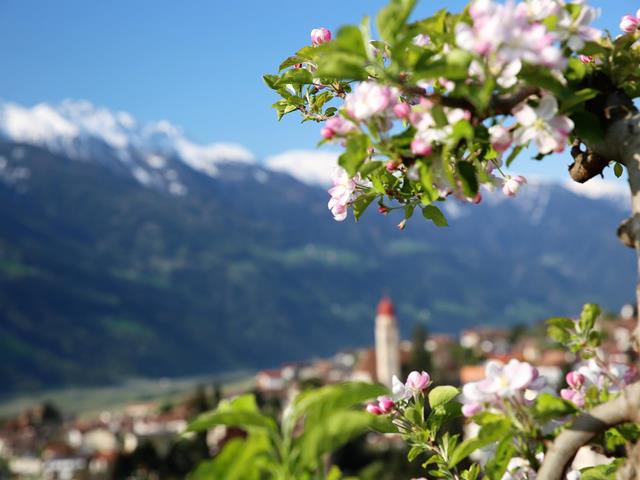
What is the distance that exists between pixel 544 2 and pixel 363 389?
104 cm

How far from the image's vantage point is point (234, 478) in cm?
136

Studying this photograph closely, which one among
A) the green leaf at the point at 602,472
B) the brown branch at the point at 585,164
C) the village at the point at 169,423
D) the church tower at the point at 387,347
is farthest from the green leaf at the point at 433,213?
the church tower at the point at 387,347

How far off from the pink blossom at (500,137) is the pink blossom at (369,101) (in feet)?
0.93

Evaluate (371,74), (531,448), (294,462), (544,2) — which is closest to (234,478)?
(294,462)

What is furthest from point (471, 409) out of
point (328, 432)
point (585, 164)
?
point (585, 164)

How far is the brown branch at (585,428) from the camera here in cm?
176

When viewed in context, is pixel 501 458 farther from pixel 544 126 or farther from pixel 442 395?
pixel 544 126

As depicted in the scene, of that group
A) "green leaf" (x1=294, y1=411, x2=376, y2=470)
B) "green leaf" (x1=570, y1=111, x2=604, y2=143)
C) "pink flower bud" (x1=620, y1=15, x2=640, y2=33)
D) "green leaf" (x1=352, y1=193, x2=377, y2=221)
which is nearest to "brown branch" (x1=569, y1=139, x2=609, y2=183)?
"green leaf" (x1=570, y1=111, x2=604, y2=143)

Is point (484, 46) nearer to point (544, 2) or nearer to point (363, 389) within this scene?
point (544, 2)

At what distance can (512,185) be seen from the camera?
2449 mm

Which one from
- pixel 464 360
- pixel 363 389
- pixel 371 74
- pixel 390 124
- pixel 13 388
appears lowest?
pixel 363 389

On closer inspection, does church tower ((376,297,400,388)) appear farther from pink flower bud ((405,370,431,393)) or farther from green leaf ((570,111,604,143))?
green leaf ((570,111,604,143))

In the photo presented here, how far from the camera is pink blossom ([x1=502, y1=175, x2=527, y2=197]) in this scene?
244 cm

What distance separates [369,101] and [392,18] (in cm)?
21
